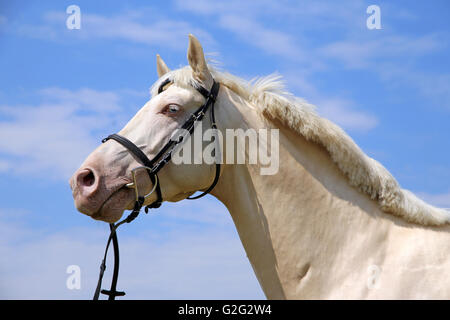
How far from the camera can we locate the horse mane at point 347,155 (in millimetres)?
4660

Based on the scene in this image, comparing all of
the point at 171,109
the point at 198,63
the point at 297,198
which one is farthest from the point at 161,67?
the point at 297,198

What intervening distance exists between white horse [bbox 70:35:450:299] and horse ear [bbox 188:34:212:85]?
0.03ft

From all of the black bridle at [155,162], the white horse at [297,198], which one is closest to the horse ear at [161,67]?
the black bridle at [155,162]

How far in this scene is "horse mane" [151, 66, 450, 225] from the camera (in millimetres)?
4660

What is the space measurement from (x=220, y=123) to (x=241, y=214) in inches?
37.4

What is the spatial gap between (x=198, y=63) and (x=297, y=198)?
1720 mm

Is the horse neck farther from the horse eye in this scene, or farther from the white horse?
the horse eye

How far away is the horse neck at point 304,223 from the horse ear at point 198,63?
17.6 inches

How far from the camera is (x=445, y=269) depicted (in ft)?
14.0

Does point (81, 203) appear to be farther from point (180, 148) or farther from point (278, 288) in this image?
point (278, 288)

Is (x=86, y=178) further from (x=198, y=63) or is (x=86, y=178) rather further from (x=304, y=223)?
(x=304, y=223)

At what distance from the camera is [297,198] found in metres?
4.74
